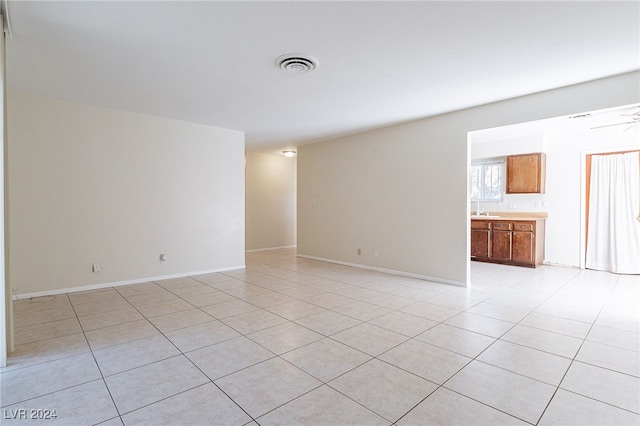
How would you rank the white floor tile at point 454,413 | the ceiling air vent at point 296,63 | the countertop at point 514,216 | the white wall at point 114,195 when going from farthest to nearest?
the countertop at point 514,216 < the white wall at point 114,195 < the ceiling air vent at point 296,63 < the white floor tile at point 454,413

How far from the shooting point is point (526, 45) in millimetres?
2566

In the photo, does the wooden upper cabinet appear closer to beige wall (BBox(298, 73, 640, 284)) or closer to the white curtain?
the white curtain

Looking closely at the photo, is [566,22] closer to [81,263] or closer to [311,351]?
[311,351]

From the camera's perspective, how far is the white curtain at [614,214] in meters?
5.12

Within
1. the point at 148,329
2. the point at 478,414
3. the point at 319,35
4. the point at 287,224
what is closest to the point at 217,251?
the point at 148,329

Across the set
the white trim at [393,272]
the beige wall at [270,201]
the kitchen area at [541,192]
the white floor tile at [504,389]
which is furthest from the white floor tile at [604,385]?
the beige wall at [270,201]

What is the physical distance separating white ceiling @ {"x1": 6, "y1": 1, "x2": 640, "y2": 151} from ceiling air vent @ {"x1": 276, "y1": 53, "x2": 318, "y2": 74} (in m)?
0.09

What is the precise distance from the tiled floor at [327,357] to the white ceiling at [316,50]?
2.50m

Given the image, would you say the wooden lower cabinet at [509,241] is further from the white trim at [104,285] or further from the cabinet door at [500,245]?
the white trim at [104,285]

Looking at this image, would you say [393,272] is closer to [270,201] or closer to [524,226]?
[524,226]

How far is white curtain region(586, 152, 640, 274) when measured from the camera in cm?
512

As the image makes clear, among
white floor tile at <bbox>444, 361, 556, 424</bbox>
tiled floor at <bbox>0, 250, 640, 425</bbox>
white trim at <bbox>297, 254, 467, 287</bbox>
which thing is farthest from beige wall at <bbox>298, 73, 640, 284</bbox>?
white floor tile at <bbox>444, 361, 556, 424</bbox>

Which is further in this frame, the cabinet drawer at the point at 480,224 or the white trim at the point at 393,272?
the cabinet drawer at the point at 480,224

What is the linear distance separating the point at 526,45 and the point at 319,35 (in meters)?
1.74
